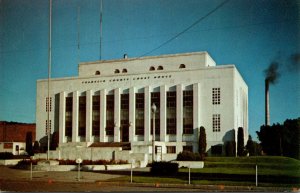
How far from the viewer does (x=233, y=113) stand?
163 feet

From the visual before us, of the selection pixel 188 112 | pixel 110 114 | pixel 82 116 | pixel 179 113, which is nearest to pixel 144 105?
pixel 179 113

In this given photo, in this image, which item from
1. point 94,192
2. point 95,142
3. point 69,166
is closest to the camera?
point 94,192

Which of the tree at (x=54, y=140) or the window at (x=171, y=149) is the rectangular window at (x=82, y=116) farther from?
the window at (x=171, y=149)

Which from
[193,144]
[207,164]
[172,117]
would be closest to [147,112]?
[172,117]

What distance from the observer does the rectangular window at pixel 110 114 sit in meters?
56.3

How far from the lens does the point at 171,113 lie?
53062 mm

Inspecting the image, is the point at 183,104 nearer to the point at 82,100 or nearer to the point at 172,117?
the point at 172,117

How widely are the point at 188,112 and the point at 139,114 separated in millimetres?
7259

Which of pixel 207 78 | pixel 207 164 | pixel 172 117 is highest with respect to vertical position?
pixel 207 78

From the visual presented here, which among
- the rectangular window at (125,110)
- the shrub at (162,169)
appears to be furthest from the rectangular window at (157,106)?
the shrub at (162,169)

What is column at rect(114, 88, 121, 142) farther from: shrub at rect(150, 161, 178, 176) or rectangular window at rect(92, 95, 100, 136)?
shrub at rect(150, 161, 178, 176)

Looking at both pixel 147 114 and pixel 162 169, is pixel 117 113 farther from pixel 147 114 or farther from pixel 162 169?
pixel 162 169

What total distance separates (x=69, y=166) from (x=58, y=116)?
27867 millimetres

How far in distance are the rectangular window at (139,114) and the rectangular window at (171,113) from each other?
12.8 feet
